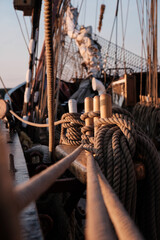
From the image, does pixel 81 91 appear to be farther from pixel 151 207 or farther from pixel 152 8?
pixel 151 207

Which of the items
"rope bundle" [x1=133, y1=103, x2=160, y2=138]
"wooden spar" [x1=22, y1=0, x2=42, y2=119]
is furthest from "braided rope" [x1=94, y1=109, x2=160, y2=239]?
"wooden spar" [x1=22, y1=0, x2=42, y2=119]

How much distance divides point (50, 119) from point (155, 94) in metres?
2.75

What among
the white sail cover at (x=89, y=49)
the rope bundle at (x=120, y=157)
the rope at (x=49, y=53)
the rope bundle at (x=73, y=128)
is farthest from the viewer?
the white sail cover at (x=89, y=49)

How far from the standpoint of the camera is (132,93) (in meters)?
5.16

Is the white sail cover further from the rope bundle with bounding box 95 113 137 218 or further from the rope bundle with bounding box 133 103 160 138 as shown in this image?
the rope bundle with bounding box 95 113 137 218

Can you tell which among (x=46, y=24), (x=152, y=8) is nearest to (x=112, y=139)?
(x=46, y=24)

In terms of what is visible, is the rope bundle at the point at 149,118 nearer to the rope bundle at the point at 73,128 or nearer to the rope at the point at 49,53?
the rope bundle at the point at 73,128

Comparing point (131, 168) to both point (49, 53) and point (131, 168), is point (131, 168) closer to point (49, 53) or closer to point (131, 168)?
point (131, 168)

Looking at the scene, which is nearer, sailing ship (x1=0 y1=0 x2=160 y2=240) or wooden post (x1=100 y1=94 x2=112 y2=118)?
sailing ship (x1=0 y1=0 x2=160 y2=240)

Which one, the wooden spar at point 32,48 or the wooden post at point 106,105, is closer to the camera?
the wooden post at point 106,105

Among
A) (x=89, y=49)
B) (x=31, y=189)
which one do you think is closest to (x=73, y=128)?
(x=31, y=189)

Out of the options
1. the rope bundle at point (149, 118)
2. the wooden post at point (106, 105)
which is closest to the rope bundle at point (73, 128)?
the wooden post at point (106, 105)

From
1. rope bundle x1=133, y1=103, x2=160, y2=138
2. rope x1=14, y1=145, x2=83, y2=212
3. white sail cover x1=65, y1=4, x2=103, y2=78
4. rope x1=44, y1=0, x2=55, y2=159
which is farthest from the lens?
white sail cover x1=65, y1=4, x2=103, y2=78

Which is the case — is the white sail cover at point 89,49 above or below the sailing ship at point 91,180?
above
